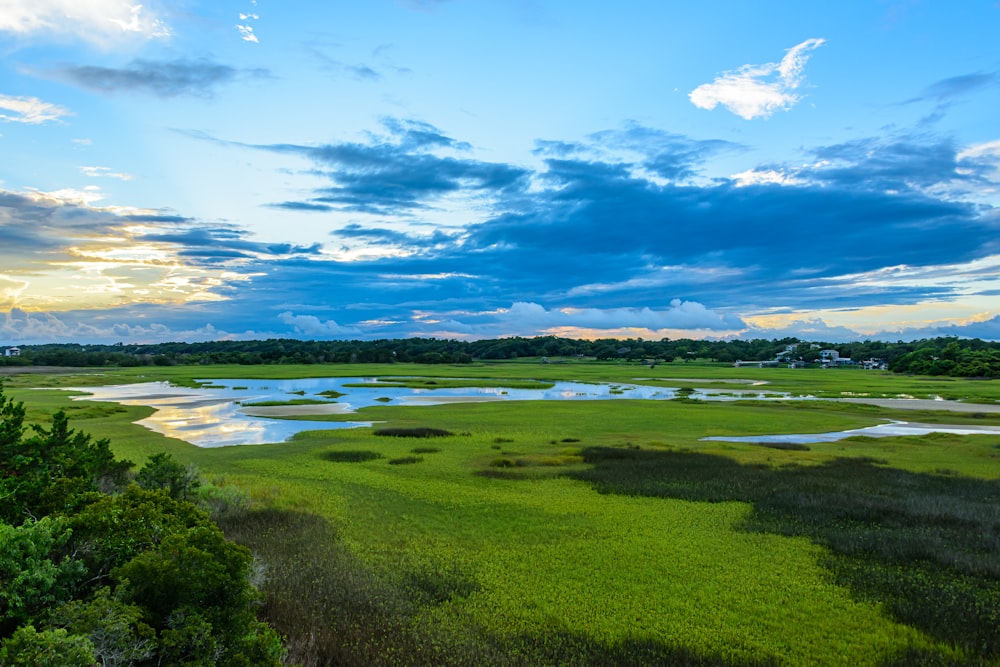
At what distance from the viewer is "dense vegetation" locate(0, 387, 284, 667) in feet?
21.6

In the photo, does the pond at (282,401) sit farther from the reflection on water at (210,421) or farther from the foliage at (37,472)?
the foliage at (37,472)

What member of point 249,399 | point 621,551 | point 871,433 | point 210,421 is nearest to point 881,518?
point 621,551

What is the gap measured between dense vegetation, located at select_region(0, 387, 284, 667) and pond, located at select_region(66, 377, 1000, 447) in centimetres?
2877

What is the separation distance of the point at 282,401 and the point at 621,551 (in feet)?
174

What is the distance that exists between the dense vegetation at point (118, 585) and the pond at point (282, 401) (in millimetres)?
28769

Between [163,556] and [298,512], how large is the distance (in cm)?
1165

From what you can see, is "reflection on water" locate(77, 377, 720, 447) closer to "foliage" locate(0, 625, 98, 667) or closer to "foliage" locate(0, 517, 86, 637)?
"foliage" locate(0, 517, 86, 637)

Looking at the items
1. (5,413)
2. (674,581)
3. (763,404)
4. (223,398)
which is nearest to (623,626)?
(674,581)

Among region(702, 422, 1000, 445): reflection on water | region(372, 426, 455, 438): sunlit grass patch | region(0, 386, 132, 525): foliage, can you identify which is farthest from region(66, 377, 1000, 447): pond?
region(0, 386, 132, 525): foliage

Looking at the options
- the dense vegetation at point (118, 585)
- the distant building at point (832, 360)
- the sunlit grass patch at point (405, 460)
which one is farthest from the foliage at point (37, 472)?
the distant building at point (832, 360)

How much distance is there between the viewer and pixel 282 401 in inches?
2431

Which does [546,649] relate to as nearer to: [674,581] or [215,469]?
[674,581]

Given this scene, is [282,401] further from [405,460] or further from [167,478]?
[167,478]

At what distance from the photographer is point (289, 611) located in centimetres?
→ 1182
